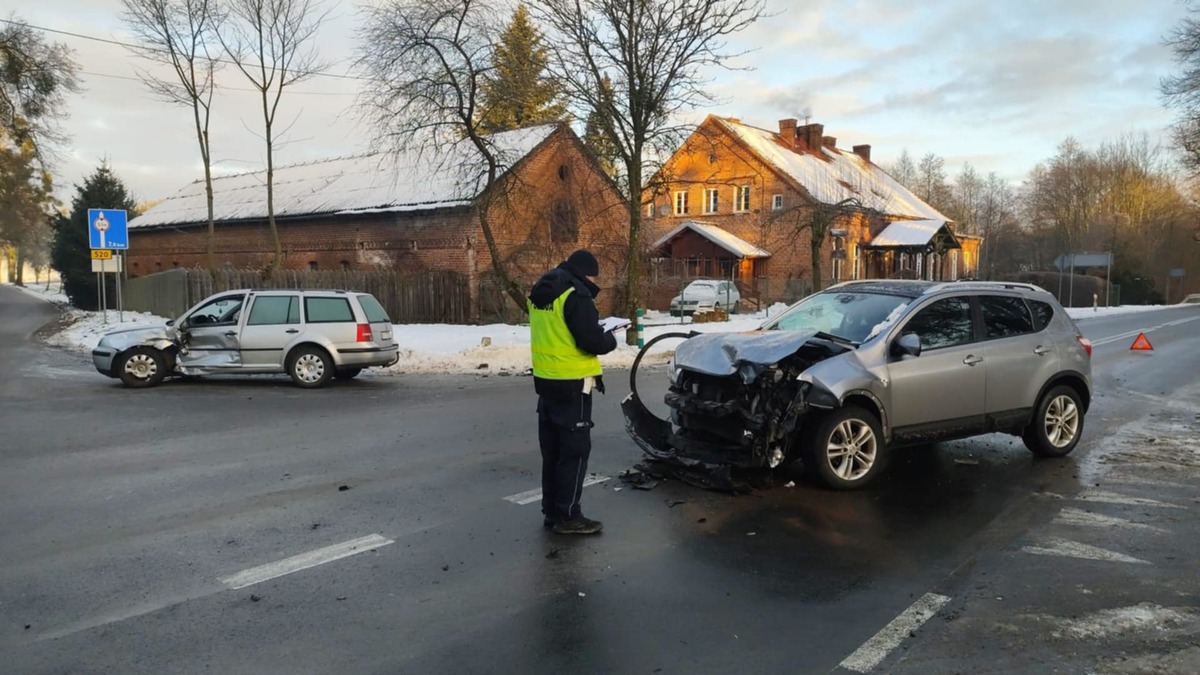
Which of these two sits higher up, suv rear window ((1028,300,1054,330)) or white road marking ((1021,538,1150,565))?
suv rear window ((1028,300,1054,330))

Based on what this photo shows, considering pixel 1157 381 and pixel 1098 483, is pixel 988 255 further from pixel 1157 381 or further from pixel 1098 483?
pixel 1098 483

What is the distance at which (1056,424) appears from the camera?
25.5ft

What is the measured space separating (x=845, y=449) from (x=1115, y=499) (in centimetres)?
228

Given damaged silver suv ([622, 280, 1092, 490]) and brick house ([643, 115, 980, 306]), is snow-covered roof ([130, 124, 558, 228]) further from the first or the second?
damaged silver suv ([622, 280, 1092, 490])

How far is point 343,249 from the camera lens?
30.7 m

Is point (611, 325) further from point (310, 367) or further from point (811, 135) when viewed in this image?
point (811, 135)

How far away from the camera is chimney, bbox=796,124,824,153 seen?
49.9 meters

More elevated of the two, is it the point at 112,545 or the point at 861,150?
the point at 861,150

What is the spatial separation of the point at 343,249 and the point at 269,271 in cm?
578

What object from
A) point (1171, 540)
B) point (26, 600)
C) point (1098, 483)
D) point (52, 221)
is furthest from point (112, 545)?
point (52, 221)

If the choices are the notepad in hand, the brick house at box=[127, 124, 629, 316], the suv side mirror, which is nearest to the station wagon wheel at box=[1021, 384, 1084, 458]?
the suv side mirror

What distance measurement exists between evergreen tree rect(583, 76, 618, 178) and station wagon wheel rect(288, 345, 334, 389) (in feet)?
33.7

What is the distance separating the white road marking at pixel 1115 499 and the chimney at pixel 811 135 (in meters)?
46.4

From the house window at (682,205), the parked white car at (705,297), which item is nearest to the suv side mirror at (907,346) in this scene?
the parked white car at (705,297)
